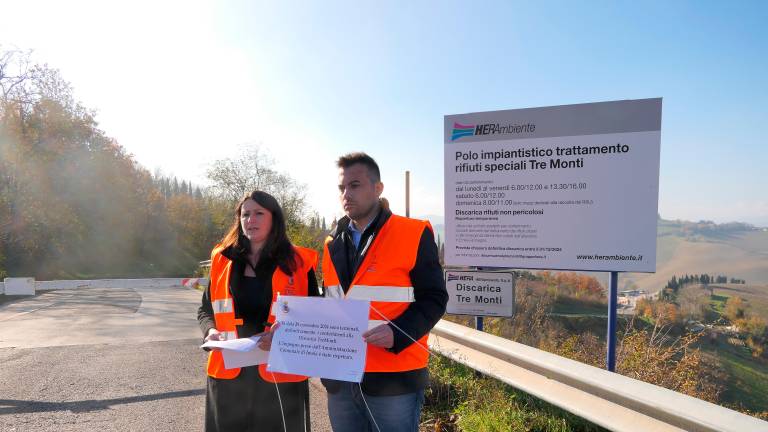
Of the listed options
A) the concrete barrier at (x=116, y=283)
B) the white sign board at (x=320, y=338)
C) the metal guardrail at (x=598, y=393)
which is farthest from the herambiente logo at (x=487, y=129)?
the concrete barrier at (x=116, y=283)

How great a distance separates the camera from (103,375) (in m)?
5.31

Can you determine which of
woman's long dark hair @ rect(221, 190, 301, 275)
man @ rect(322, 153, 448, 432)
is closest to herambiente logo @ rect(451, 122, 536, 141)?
man @ rect(322, 153, 448, 432)

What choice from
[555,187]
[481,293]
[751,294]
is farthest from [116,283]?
[751,294]

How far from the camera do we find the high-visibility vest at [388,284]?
2338 mm

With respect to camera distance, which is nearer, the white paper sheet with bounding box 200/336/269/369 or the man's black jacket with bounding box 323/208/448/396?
the man's black jacket with bounding box 323/208/448/396

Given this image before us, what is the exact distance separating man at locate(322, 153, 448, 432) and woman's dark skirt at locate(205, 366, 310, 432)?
1.20ft

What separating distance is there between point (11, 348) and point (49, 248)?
4005 centimetres

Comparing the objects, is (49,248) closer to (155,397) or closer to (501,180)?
(155,397)

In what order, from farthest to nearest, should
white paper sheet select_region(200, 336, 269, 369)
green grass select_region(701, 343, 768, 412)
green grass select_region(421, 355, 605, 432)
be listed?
1. green grass select_region(701, 343, 768, 412)
2. green grass select_region(421, 355, 605, 432)
3. white paper sheet select_region(200, 336, 269, 369)

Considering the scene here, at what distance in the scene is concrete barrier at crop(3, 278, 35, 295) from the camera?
14.1m

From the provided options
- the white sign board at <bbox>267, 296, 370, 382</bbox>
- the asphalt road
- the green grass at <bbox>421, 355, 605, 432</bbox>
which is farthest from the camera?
the asphalt road

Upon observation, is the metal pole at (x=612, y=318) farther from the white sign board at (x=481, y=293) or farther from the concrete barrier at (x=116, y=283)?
the concrete barrier at (x=116, y=283)

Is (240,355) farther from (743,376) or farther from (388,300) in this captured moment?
(743,376)

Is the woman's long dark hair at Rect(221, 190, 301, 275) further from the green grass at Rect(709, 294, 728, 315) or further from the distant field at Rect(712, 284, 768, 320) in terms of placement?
the distant field at Rect(712, 284, 768, 320)
